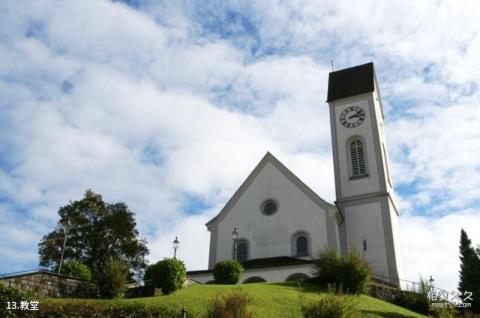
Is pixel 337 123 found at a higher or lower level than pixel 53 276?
higher

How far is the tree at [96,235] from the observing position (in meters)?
43.7

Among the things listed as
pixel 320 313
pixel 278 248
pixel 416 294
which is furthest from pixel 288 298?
pixel 278 248

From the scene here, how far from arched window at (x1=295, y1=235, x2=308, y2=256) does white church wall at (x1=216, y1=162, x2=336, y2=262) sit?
51 cm

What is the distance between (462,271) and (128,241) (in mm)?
33173

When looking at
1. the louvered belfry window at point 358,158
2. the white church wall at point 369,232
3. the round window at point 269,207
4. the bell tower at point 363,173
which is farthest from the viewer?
the louvered belfry window at point 358,158

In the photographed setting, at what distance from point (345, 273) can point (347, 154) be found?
17479 millimetres

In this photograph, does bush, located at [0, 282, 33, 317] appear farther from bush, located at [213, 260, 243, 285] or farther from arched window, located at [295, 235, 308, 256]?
arched window, located at [295, 235, 308, 256]

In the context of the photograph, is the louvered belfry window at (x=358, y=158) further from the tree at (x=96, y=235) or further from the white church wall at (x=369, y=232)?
the tree at (x=96, y=235)

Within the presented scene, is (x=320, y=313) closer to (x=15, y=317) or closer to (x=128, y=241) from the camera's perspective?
(x=15, y=317)

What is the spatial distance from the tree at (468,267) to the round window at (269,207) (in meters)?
18.8

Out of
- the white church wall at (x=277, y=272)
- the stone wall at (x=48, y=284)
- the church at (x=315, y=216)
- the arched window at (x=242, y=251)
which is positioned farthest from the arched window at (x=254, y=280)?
the stone wall at (x=48, y=284)

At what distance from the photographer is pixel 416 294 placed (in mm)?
30531

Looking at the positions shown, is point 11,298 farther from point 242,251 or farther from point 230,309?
point 242,251

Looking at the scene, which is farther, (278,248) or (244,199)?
(244,199)
